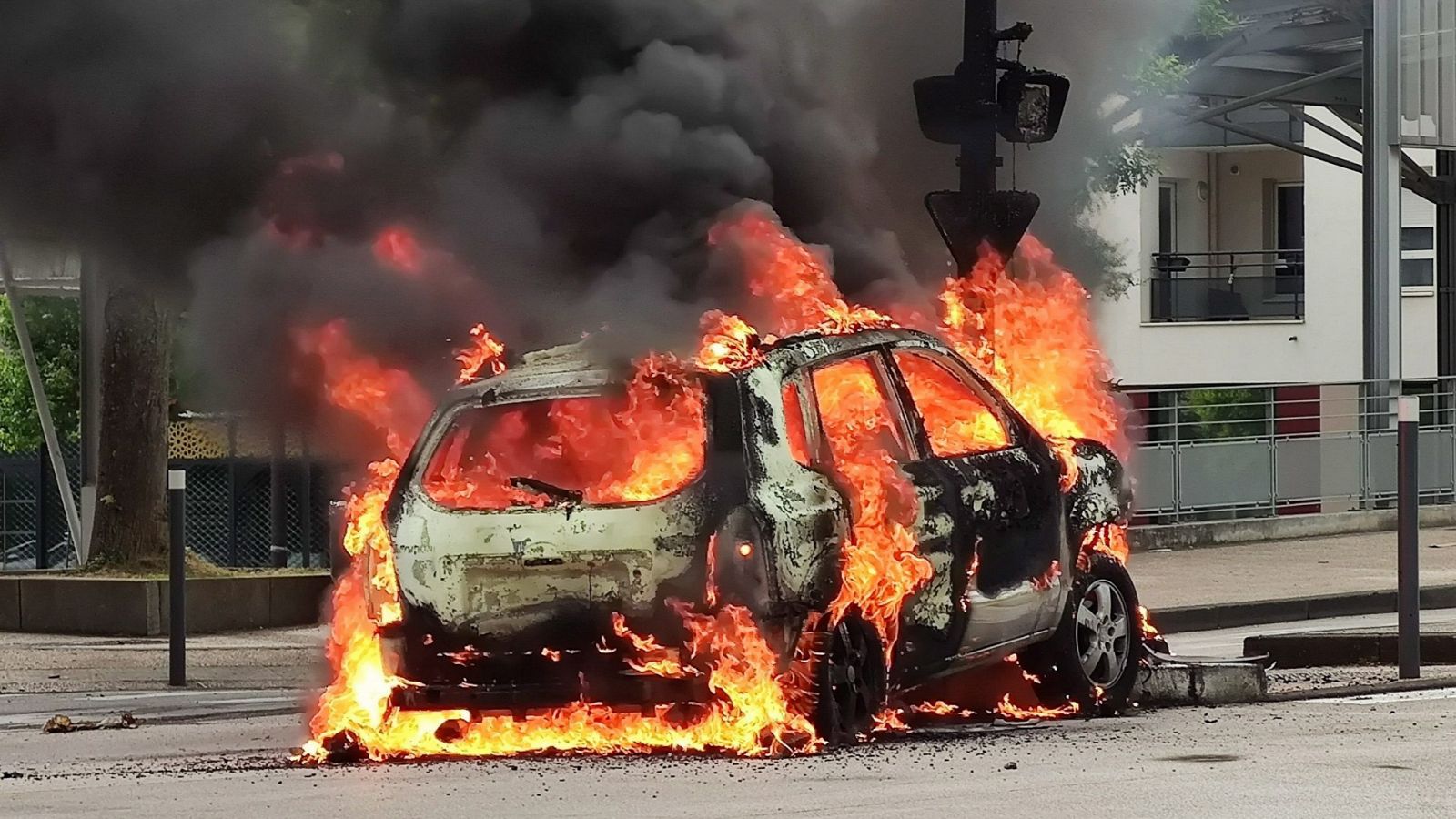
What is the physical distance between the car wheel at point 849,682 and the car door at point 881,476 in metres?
0.11

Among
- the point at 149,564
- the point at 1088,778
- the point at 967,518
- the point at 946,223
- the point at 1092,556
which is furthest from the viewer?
the point at 149,564

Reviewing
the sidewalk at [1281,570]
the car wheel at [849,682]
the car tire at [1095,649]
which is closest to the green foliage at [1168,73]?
the sidewalk at [1281,570]

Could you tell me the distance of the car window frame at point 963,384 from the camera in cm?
931

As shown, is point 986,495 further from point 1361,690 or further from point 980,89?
point 980,89

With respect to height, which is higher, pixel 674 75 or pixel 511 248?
pixel 674 75

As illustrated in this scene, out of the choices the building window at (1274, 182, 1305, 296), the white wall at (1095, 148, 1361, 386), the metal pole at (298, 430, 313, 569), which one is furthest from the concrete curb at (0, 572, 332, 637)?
the building window at (1274, 182, 1305, 296)

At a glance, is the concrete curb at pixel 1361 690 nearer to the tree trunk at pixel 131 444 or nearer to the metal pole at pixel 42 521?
the tree trunk at pixel 131 444

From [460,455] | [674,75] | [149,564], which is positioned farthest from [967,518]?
[149,564]

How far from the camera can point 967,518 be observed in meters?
9.22

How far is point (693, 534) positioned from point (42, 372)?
29.5 meters

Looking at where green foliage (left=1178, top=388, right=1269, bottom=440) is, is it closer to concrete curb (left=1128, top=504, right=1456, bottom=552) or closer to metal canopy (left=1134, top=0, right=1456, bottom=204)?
concrete curb (left=1128, top=504, right=1456, bottom=552)

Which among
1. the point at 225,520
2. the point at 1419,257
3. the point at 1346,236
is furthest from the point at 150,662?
the point at 1419,257

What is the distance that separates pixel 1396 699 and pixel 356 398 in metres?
4.35

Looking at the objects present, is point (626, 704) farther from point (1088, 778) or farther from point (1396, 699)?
point (1396, 699)
